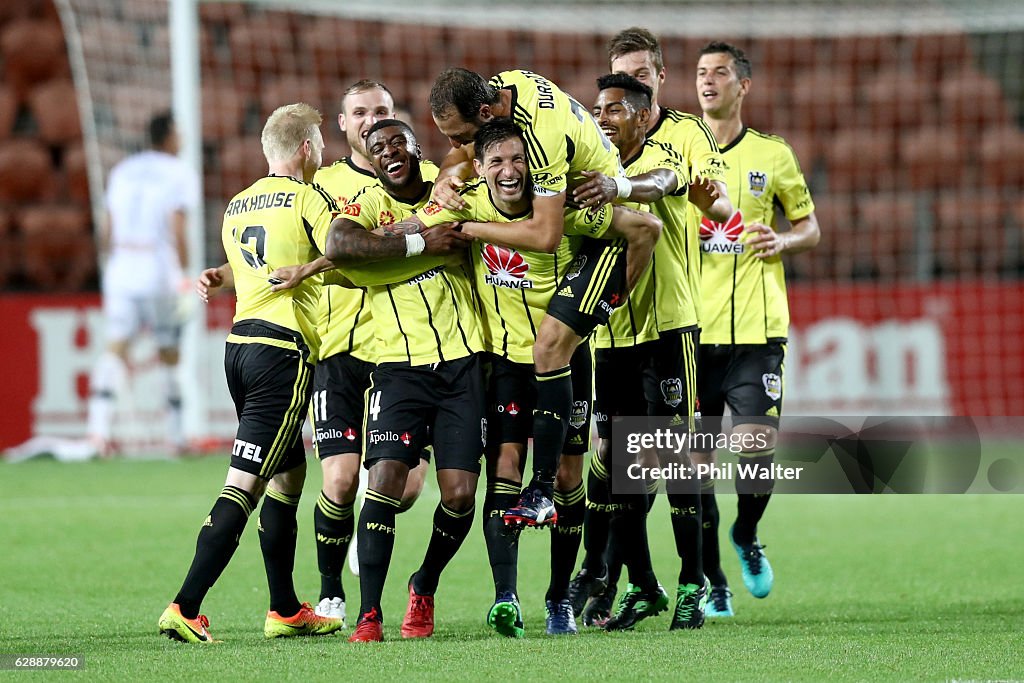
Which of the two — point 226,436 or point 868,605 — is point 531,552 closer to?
point 868,605

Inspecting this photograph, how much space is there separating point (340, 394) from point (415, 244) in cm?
94

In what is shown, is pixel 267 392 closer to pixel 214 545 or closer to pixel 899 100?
pixel 214 545

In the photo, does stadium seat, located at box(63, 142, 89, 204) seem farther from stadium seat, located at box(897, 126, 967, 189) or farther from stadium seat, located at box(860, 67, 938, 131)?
stadium seat, located at box(897, 126, 967, 189)

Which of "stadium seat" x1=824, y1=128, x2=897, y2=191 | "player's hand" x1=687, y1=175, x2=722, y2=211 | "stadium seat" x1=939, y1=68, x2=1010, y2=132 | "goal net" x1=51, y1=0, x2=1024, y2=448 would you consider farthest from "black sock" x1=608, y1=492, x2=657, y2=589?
"stadium seat" x1=939, y1=68, x2=1010, y2=132

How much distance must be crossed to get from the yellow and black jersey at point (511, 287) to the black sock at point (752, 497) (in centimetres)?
174

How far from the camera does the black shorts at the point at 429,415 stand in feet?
17.6

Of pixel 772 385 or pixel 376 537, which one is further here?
pixel 772 385

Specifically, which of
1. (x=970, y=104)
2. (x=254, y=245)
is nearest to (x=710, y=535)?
(x=254, y=245)

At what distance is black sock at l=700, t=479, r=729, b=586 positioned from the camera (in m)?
6.56

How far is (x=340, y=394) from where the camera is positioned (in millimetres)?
6004

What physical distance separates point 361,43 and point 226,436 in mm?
5227

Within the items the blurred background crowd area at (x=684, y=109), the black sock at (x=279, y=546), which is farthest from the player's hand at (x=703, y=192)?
the blurred background crowd area at (x=684, y=109)

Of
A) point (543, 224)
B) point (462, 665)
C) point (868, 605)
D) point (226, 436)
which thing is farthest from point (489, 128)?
point (226, 436)

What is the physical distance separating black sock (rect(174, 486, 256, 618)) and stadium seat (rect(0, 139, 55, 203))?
1114 centimetres
